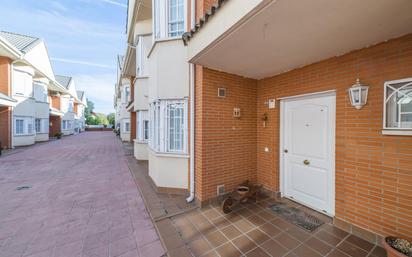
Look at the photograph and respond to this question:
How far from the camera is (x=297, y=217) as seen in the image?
11.2ft

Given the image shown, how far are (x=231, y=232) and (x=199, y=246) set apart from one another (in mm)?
630

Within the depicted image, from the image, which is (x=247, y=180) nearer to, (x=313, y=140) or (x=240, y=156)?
(x=240, y=156)

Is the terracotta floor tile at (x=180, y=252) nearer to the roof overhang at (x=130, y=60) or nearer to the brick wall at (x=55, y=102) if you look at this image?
the roof overhang at (x=130, y=60)

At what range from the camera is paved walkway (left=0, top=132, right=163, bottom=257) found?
2.57 metres

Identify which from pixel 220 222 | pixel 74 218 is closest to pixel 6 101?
pixel 74 218

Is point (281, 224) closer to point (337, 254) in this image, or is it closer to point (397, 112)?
point (337, 254)

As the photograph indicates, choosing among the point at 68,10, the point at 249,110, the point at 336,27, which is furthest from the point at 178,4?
the point at 68,10

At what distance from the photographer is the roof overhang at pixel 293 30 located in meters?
1.91

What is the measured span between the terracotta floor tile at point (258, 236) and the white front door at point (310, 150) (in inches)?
60.7

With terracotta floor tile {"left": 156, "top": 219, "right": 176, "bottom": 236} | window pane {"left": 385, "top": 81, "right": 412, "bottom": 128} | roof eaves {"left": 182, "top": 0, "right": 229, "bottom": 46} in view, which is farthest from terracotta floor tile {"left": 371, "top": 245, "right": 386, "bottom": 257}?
roof eaves {"left": 182, "top": 0, "right": 229, "bottom": 46}

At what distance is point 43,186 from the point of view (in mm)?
5203

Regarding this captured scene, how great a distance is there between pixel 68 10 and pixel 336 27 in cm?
1603

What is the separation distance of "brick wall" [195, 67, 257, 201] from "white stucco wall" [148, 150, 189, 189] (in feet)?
1.91

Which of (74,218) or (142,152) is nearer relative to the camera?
(74,218)
